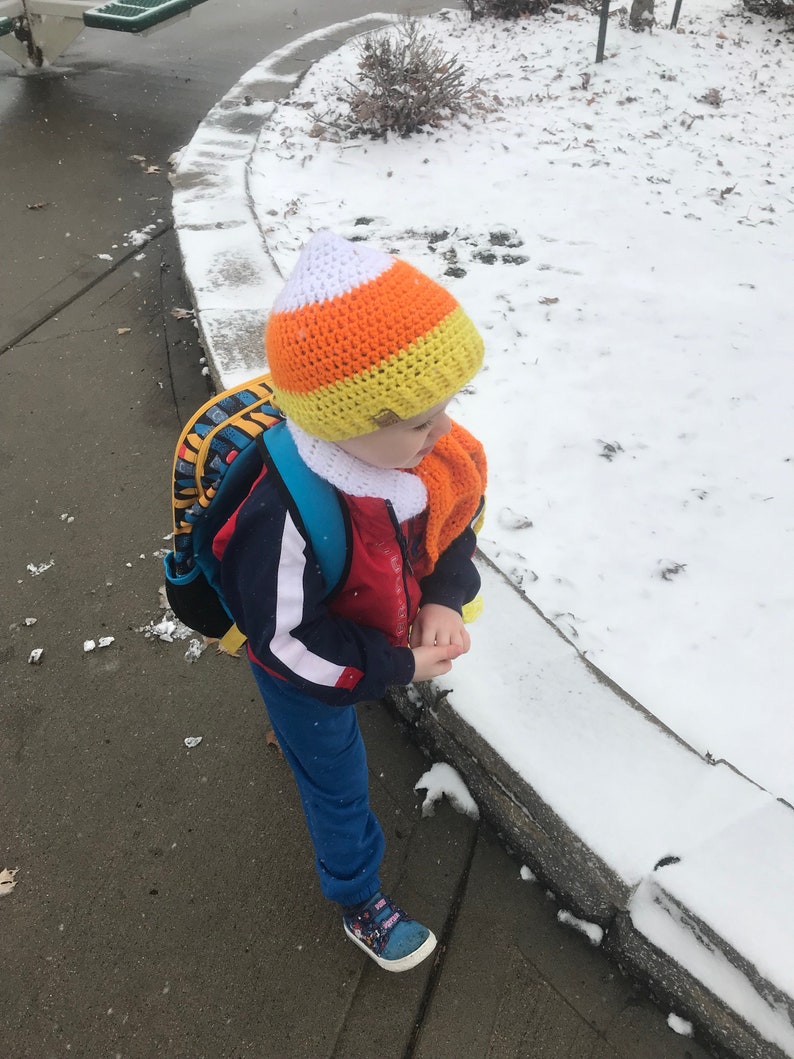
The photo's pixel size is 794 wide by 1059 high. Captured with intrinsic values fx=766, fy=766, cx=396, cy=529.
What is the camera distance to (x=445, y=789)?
2.19 metres

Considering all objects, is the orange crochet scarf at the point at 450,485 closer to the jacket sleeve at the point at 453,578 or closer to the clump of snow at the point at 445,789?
the jacket sleeve at the point at 453,578

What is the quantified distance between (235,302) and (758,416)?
2376 millimetres

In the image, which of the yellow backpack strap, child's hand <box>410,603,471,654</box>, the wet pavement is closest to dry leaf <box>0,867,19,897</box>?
the wet pavement

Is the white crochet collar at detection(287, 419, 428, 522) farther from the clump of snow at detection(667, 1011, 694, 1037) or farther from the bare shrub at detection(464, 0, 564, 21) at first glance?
the bare shrub at detection(464, 0, 564, 21)

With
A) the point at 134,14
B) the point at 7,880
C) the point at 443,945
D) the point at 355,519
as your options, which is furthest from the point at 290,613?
the point at 134,14

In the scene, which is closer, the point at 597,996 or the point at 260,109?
the point at 597,996

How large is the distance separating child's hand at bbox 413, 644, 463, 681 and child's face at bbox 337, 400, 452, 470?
431 mm

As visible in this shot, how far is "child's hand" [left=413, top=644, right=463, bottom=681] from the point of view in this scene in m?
1.54

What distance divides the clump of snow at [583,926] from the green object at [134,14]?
639cm

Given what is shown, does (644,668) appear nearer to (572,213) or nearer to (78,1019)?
(78,1019)

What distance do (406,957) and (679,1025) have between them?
655 millimetres

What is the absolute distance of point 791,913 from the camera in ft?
5.40

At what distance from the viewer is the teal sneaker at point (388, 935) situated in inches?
73.7

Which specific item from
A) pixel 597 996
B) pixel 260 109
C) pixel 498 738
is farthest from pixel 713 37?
pixel 597 996
